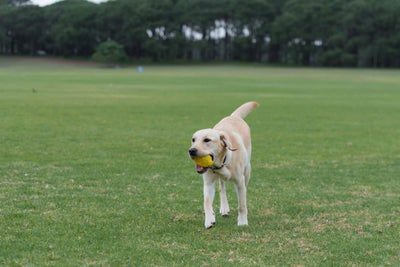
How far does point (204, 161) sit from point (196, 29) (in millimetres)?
136000

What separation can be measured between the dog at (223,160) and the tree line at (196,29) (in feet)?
376

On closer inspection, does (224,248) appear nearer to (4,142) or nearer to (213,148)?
(213,148)

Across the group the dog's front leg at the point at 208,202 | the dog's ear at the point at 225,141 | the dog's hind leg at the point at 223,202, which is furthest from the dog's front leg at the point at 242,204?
the dog's ear at the point at 225,141

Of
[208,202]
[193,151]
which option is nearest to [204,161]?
[193,151]

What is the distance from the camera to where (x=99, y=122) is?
2105cm

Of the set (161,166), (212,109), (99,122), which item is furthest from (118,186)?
(212,109)

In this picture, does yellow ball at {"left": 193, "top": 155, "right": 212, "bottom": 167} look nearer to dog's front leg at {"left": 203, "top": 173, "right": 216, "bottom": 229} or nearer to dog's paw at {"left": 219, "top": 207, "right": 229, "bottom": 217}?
dog's front leg at {"left": 203, "top": 173, "right": 216, "bottom": 229}

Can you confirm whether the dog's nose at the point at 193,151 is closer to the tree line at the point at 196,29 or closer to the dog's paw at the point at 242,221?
the dog's paw at the point at 242,221

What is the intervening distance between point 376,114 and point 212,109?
877 cm

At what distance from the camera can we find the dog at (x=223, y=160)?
6.80 m

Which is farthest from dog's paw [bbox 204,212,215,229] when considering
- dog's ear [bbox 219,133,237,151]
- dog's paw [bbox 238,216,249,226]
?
dog's ear [bbox 219,133,237,151]

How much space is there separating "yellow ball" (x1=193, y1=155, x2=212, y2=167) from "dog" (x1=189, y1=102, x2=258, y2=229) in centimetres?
5

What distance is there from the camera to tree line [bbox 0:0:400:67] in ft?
399

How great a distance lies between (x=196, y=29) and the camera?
5492 inches
